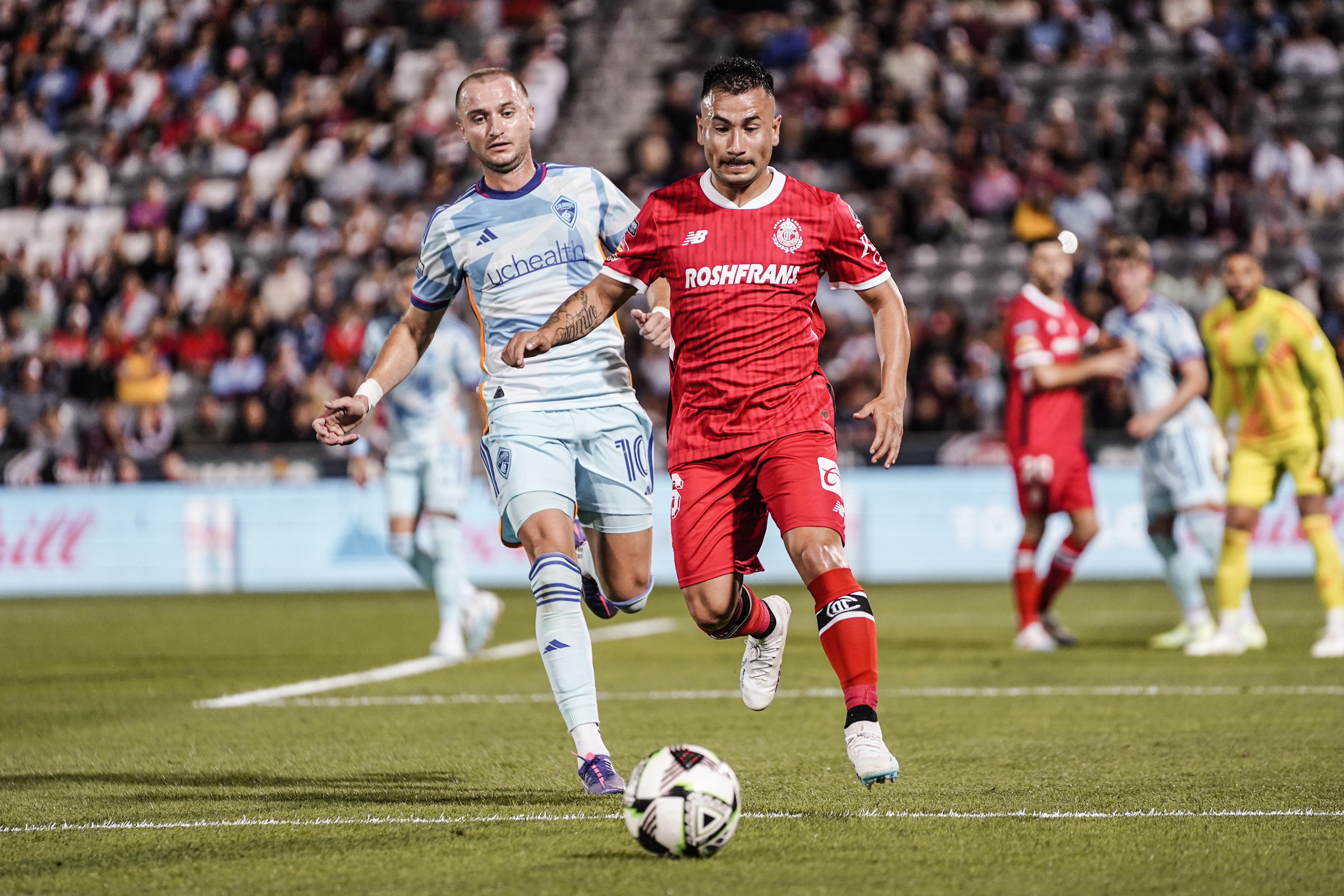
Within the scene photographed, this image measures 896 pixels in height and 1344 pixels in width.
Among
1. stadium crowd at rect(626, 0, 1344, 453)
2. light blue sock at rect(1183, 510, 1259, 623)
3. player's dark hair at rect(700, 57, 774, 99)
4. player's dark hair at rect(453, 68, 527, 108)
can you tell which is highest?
stadium crowd at rect(626, 0, 1344, 453)

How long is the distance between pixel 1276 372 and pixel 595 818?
6587mm

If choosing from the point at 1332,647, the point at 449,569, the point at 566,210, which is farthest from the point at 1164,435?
the point at 566,210

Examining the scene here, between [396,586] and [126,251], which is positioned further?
[126,251]

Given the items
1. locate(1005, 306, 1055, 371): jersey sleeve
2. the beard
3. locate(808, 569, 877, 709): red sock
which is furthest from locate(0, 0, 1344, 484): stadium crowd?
locate(808, 569, 877, 709): red sock

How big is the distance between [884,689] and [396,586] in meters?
9.64

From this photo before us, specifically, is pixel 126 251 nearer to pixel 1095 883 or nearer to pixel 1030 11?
pixel 1030 11

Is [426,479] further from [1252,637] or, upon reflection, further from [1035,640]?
[1252,637]

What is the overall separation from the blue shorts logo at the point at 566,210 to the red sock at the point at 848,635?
1686 mm

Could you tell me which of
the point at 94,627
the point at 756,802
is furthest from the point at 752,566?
the point at 94,627

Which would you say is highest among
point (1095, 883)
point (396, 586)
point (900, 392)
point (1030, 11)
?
point (1030, 11)

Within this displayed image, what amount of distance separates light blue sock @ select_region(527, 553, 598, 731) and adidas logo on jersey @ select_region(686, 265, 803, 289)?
1060mm

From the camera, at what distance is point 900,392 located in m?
5.64

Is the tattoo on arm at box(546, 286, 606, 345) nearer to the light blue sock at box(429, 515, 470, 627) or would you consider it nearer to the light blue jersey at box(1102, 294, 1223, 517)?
the light blue sock at box(429, 515, 470, 627)

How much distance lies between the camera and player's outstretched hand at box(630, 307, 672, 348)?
5.76m
